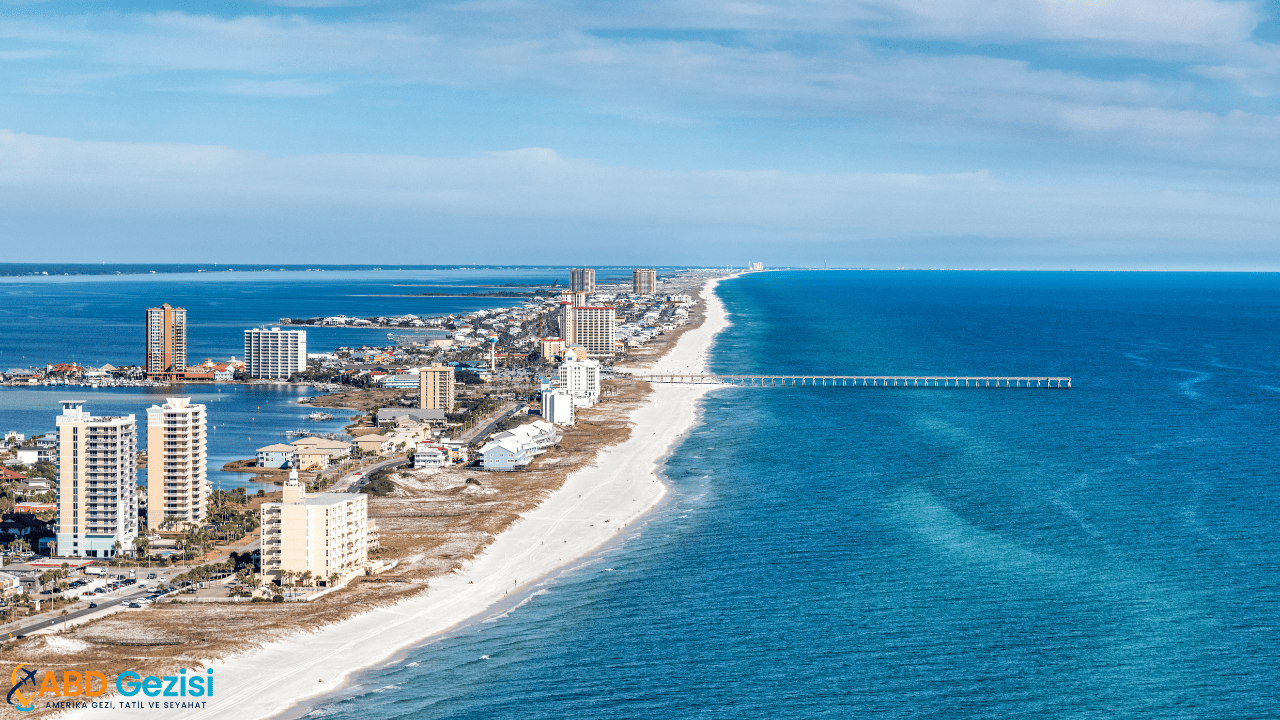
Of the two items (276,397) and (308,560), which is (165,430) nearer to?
(308,560)

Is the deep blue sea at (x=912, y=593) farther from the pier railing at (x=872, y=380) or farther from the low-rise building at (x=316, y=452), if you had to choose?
the pier railing at (x=872, y=380)

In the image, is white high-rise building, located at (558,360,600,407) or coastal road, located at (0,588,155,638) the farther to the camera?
white high-rise building, located at (558,360,600,407)

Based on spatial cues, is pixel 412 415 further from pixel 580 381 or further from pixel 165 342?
pixel 165 342

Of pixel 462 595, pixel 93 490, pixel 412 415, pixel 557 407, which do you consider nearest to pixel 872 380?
pixel 557 407

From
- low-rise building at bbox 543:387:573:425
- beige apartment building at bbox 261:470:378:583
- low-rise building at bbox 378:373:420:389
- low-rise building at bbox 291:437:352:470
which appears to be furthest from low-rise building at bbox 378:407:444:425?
beige apartment building at bbox 261:470:378:583

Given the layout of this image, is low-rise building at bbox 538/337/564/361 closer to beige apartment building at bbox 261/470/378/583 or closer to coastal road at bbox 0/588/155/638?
beige apartment building at bbox 261/470/378/583

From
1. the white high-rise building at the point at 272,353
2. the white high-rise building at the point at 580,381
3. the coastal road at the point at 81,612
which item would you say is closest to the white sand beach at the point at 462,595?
the coastal road at the point at 81,612
